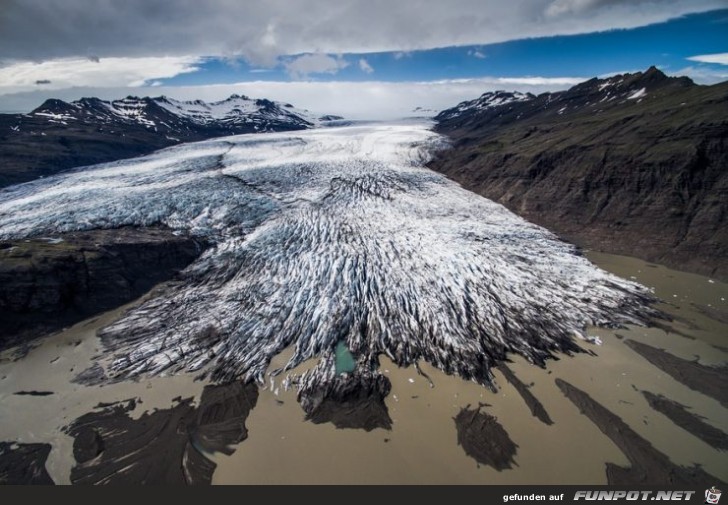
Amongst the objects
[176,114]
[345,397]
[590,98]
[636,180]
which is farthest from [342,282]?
[176,114]

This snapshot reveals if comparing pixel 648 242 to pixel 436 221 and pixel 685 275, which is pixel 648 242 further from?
pixel 436 221

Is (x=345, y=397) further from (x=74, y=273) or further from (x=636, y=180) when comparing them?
(x=636, y=180)

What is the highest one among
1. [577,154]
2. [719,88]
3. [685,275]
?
[719,88]

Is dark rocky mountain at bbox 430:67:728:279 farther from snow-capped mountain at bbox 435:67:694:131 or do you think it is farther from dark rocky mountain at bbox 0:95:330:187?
dark rocky mountain at bbox 0:95:330:187

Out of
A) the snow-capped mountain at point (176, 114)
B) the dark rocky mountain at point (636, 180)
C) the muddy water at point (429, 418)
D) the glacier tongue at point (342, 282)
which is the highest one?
the snow-capped mountain at point (176, 114)

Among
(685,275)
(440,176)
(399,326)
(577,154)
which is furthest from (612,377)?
(440,176)

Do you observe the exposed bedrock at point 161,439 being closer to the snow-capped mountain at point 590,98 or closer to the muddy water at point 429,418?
the muddy water at point 429,418

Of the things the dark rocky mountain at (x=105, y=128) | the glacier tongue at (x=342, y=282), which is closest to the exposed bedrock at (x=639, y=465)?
the glacier tongue at (x=342, y=282)
